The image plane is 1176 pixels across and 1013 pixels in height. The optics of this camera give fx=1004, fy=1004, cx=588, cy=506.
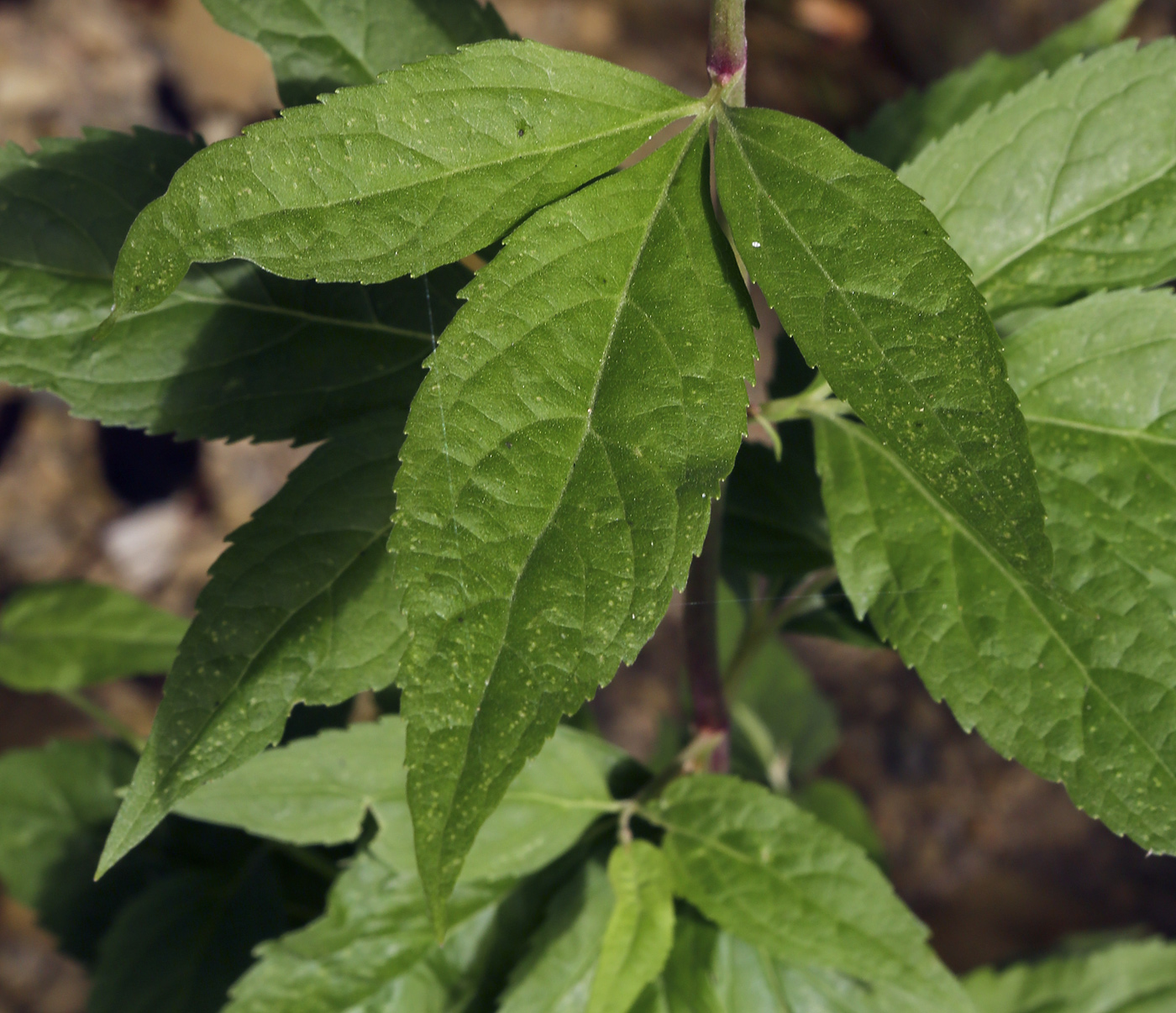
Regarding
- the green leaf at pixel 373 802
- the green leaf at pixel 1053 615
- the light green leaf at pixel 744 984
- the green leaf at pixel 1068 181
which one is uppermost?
the green leaf at pixel 1068 181

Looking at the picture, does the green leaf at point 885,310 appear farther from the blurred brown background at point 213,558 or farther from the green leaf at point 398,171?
the blurred brown background at point 213,558

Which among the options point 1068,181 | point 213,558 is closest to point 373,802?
point 1068,181

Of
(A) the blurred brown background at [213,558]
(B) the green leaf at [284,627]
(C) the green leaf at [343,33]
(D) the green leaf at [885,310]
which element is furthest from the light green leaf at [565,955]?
(A) the blurred brown background at [213,558]

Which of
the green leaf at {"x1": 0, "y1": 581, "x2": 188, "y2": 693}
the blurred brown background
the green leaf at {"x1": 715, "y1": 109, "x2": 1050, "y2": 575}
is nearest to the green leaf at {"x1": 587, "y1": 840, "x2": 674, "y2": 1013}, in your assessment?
the green leaf at {"x1": 715, "y1": 109, "x2": 1050, "y2": 575}

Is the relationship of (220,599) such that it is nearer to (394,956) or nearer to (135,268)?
(135,268)

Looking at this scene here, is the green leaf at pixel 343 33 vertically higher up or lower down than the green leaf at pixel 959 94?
lower down

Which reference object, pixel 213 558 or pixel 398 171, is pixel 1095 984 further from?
pixel 213 558

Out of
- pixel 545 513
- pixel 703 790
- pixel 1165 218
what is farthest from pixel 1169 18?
pixel 545 513

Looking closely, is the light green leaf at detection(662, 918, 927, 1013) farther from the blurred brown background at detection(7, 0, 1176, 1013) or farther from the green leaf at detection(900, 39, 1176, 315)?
the blurred brown background at detection(7, 0, 1176, 1013)
